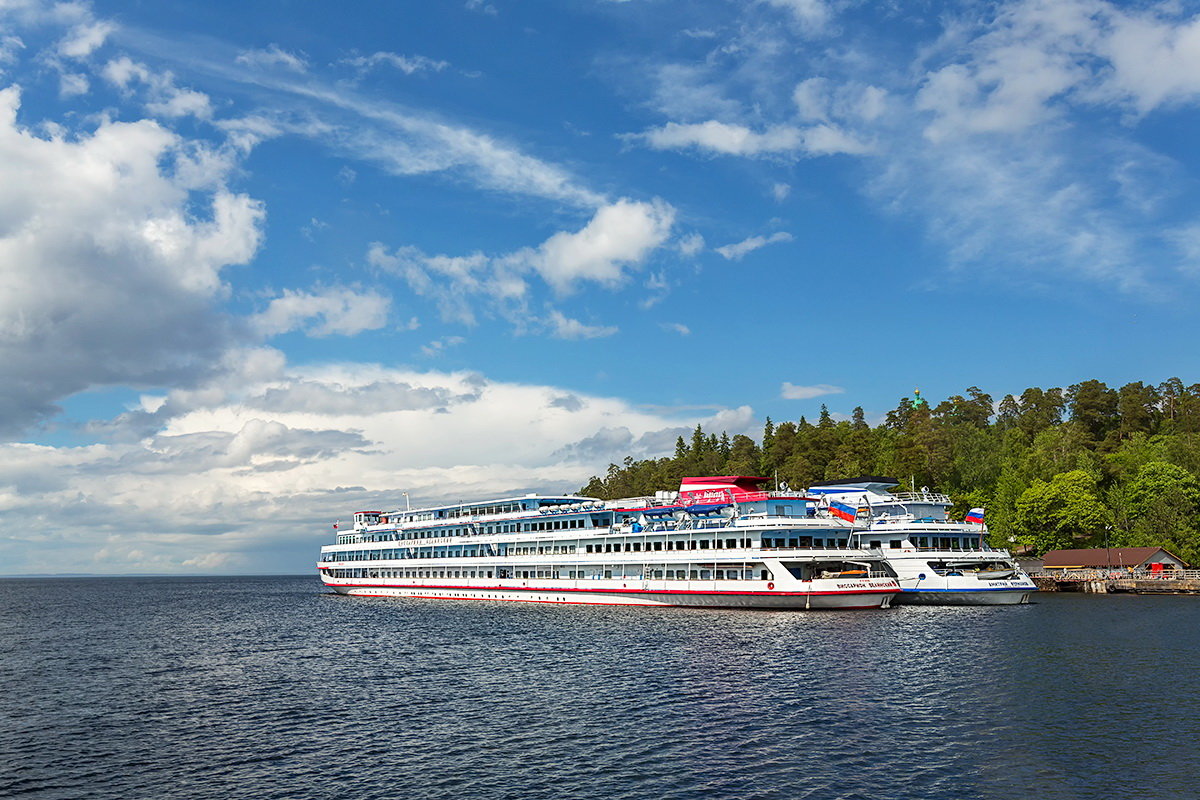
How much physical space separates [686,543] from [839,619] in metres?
21.2

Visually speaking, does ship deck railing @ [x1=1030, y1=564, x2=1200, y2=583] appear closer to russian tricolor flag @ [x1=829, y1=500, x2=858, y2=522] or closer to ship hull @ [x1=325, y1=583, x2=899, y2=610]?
russian tricolor flag @ [x1=829, y1=500, x2=858, y2=522]

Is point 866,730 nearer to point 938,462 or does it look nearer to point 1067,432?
point 938,462

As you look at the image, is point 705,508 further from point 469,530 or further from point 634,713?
point 634,713

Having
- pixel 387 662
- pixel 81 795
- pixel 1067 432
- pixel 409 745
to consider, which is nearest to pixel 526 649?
pixel 387 662

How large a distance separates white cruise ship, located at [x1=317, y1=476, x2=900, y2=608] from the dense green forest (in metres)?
41.6

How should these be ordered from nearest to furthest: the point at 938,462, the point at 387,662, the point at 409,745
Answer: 1. the point at 409,745
2. the point at 387,662
3. the point at 938,462

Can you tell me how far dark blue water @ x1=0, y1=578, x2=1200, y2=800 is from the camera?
32812 millimetres

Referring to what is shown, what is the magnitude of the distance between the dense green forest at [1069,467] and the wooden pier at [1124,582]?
484 inches

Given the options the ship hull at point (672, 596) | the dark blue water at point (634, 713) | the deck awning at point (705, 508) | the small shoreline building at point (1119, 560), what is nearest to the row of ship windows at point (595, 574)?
the ship hull at point (672, 596)

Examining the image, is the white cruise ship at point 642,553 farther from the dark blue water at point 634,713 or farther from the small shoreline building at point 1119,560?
the small shoreline building at point 1119,560

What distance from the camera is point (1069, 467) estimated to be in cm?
15850

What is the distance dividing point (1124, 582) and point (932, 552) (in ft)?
140

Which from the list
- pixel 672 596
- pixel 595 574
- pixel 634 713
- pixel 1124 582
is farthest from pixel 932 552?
pixel 634 713

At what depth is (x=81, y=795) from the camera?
3234 centimetres
